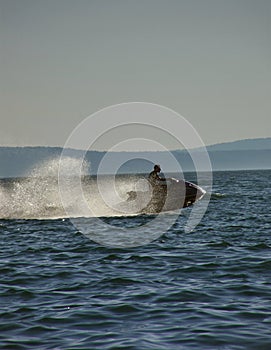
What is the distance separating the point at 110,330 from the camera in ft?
32.4

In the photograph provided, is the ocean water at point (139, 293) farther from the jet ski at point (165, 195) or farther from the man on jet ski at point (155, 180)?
the jet ski at point (165, 195)

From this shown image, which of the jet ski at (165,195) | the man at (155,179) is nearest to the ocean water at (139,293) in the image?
the man at (155,179)

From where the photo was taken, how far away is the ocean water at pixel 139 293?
371 inches

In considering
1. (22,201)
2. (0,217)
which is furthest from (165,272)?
(22,201)

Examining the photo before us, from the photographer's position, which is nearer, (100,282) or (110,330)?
(110,330)

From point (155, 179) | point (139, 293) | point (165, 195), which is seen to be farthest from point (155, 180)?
point (139, 293)

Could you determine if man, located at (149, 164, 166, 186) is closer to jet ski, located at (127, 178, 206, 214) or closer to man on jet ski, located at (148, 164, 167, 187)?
man on jet ski, located at (148, 164, 167, 187)

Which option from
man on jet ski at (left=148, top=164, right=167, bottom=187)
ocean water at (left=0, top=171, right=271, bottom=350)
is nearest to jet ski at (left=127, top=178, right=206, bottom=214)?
man on jet ski at (left=148, top=164, right=167, bottom=187)

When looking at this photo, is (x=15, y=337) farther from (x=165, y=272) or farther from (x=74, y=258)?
(x=74, y=258)

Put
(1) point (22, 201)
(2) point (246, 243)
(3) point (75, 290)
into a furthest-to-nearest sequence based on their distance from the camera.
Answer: (1) point (22, 201), (2) point (246, 243), (3) point (75, 290)

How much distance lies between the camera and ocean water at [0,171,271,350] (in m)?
9.43

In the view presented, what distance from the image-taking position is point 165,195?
32.1 metres

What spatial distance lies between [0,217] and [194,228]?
45.8 feet

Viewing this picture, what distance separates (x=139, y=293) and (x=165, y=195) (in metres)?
19.9
